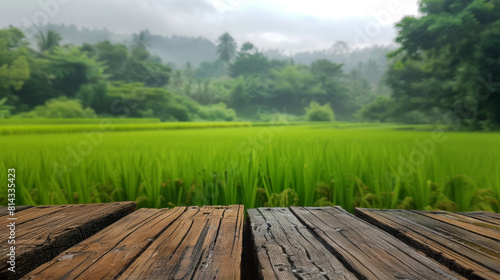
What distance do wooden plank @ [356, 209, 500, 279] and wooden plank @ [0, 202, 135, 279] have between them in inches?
33.8

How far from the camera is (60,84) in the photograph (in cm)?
768

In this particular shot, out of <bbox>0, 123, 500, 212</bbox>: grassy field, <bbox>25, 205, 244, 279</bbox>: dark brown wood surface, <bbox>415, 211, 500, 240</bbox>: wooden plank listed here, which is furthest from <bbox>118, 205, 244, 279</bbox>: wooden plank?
<bbox>415, 211, 500, 240</bbox>: wooden plank

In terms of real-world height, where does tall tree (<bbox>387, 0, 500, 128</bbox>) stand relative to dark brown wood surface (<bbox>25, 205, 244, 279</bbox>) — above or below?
above

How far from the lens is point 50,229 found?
0.74m

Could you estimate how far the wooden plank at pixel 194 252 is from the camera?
0.49 metres

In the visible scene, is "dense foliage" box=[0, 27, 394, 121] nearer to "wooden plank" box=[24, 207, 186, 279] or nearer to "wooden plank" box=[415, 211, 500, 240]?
"wooden plank" box=[24, 207, 186, 279]

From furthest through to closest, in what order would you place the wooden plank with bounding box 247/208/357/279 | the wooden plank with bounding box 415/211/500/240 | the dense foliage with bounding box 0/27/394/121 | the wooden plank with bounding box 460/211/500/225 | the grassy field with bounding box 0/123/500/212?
1. the dense foliage with bounding box 0/27/394/121
2. the grassy field with bounding box 0/123/500/212
3. the wooden plank with bounding box 460/211/500/225
4. the wooden plank with bounding box 415/211/500/240
5. the wooden plank with bounding box 247/208/357/279

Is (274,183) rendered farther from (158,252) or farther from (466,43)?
(466,43)

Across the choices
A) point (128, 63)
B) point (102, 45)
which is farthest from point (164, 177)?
point (102, 45)

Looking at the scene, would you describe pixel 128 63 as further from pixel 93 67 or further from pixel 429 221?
pixel 429 221

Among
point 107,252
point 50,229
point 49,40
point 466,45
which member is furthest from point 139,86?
point 107,252

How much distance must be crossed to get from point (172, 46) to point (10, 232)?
123ft

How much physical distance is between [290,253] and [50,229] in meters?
0.65

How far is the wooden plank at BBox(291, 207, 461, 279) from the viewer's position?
51cm
